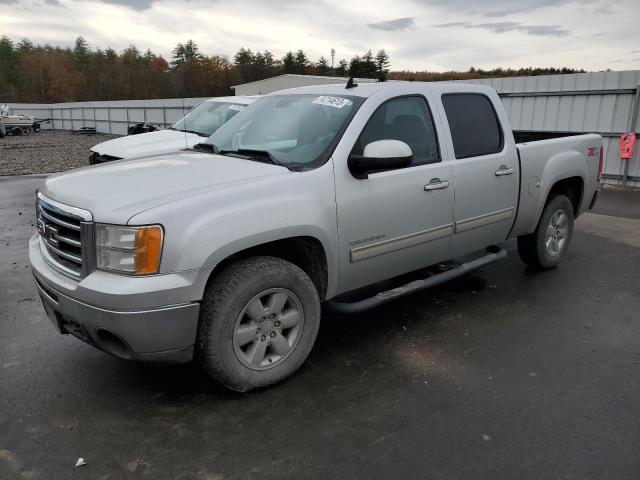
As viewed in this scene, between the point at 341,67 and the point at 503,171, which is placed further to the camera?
the point at 341,67

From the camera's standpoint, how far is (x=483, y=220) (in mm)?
4539

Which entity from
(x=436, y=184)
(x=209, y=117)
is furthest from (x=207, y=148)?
(x=209, y=117)

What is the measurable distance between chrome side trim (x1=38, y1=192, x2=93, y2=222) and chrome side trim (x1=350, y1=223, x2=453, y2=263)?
5.46 ft

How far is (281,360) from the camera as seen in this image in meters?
3.35

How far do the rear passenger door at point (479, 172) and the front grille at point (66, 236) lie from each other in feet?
9.03

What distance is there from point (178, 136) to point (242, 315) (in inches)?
254

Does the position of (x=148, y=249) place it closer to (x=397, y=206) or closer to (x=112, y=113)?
(x=397, y=206)

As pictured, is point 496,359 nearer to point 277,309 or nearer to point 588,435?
point 588,435

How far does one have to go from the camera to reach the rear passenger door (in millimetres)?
4312

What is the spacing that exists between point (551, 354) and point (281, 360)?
200 cm

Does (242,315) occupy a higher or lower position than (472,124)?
lower

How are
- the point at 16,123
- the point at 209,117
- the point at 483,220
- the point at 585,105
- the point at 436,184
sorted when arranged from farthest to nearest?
the point at 16,123 < the point at 585,105 < the point at 209,117 < the point at 483,220 < the point at 436,184

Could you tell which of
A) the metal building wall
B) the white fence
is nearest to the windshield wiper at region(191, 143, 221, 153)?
the metal building wall

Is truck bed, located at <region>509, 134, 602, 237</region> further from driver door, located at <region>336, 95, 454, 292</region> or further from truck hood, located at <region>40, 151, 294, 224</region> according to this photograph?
truck hood, located at <region>40, 151, 294, 224</region>
